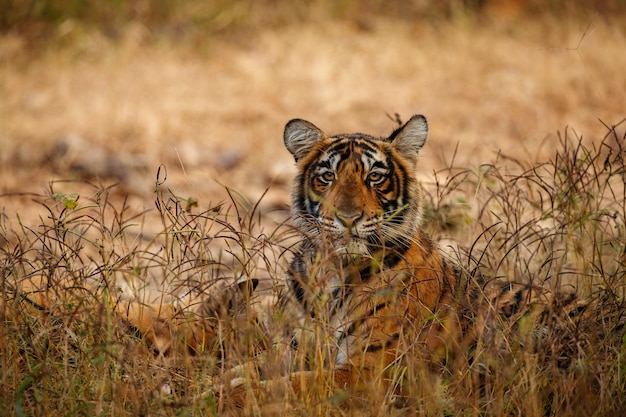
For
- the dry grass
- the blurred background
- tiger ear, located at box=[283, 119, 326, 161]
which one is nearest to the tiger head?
tiger ear, located at box=[283, 119, 326, 161]

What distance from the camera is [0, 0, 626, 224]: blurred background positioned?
314 inches

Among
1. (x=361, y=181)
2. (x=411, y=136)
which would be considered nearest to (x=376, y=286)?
(x=361, y=181)

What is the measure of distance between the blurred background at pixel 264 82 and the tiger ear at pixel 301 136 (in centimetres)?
357

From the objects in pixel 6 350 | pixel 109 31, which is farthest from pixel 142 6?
pixel 6 350

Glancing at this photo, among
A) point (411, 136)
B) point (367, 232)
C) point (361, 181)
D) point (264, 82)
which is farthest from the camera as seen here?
point (264, 82)

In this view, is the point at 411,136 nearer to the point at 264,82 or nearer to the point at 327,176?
the point at 327,176

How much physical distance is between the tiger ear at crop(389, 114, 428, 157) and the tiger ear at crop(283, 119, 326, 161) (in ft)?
1.10

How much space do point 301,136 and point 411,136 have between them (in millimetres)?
488

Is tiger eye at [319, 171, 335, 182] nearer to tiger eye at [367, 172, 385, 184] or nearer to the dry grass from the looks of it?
tiger eye at [367, 172, 385, 184]

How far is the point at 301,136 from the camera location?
3.64 meters

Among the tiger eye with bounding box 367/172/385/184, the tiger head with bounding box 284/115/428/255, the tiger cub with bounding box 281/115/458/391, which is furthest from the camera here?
the tiger eye with bounding box 367/172/385/184

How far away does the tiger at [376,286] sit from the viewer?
2713 millimetres

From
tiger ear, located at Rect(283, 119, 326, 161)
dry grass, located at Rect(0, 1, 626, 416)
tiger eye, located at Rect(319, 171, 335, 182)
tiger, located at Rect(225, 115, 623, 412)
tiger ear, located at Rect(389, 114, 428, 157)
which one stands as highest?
dry grass, located at Rect(0, 1, 626, 416)

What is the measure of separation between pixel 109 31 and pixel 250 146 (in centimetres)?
366
